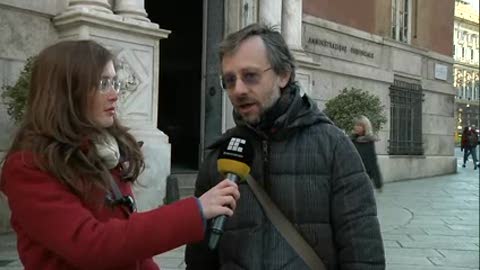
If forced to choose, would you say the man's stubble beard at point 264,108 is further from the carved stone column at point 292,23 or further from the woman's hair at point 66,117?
the carved stone column at point 292,23

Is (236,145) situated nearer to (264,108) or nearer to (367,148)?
(264,108)

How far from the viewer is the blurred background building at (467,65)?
69.5 metres

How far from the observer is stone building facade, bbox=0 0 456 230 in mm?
7711

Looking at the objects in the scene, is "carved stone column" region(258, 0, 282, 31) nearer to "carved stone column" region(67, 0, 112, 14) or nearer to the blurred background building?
"carved stone column" region(67, 0, 112, 14)

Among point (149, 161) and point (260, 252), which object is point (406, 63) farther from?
point (260, 252)

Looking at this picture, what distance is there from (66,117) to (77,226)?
1.11ft

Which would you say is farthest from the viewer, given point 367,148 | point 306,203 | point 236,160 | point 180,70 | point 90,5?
point 180,70

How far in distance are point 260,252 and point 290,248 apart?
0.35 feet

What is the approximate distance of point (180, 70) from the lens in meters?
16.9

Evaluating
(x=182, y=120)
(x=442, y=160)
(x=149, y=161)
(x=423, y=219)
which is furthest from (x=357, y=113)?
(x=442, y=160)

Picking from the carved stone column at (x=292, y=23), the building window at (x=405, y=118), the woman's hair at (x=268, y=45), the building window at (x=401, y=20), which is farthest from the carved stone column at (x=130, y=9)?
the building window at (x=401, y=20)

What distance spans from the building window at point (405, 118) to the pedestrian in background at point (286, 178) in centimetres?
1470

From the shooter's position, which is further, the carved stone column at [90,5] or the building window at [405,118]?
the building window at [405,118]

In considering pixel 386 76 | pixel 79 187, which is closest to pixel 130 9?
pixel 79 187
